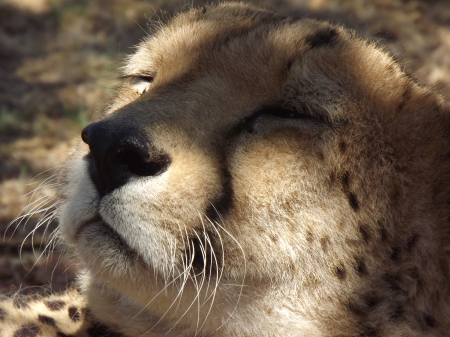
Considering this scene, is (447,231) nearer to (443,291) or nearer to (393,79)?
(443,291)

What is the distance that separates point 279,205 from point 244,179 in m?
0.13

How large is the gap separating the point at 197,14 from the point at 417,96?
2.86ft

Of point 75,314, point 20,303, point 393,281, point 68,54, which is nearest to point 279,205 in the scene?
point 393,281

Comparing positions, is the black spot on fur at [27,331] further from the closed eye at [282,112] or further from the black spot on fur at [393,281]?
the black spot on fur at [393,281]

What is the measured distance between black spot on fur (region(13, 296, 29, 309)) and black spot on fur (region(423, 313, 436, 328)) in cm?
151

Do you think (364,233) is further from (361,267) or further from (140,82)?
(140,82)

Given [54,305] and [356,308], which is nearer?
[356,308]

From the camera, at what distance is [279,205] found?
6.43 feet

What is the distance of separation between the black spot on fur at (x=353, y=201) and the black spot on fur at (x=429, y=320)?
373 mm

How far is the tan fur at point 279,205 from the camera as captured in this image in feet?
6.15

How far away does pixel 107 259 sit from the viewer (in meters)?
1.89

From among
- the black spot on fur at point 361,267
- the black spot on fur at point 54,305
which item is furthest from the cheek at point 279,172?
the black spot on fur at point 54,305

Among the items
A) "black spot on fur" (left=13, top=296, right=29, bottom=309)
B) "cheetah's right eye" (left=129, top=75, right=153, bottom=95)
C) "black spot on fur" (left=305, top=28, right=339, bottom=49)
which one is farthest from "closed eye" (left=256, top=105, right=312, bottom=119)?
"black spot on fur" (left=13, top=296, right=29, bottom=309)

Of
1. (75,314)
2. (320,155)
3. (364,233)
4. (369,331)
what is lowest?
(75,314)
